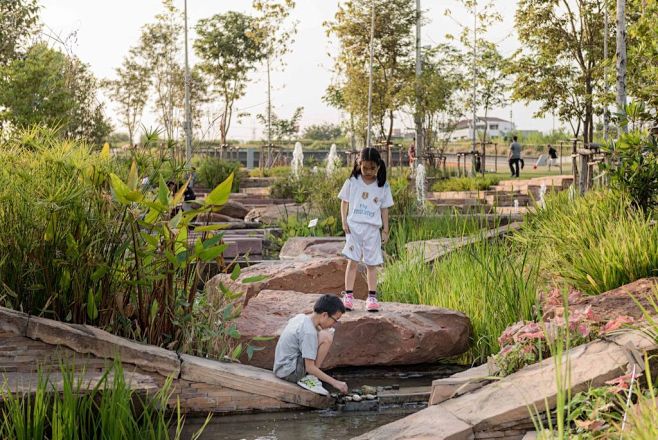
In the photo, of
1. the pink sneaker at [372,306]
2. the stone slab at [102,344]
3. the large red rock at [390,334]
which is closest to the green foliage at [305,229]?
the pink sneaker at [372,306]

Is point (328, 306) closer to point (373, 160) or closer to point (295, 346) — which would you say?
point (295, 346)

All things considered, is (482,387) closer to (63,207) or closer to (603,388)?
(603,388)

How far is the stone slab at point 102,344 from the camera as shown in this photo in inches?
222

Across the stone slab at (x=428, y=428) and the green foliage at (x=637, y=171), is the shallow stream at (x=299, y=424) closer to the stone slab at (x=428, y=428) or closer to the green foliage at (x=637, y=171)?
the stone slab at (x=428, y=428)

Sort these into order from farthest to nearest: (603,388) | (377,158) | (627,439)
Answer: (377,158)
(603,388)
(627,439)

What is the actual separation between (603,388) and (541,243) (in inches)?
156

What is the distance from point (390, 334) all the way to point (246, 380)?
1565mm

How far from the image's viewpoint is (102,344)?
5734 millimetres

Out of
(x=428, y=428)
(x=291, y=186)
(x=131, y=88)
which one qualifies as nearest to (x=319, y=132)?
(x=131, y=88)

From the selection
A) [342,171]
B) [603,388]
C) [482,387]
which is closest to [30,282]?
[482,387]

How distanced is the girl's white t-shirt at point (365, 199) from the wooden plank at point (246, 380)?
2164 mm

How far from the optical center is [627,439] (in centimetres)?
351

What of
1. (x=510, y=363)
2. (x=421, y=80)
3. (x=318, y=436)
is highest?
(x=421, y=80)

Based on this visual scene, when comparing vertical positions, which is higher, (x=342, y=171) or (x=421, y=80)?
(x=421, y=80)
